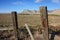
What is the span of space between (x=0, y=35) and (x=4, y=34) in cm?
22

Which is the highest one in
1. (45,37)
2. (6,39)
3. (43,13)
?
(43,13)

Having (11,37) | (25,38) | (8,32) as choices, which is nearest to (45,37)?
(25,38)

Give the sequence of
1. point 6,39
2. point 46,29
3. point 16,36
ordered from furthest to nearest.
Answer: point 6,39 < point 16,36 < point 46,29

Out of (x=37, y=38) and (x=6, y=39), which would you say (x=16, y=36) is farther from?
(x=6, y=39)

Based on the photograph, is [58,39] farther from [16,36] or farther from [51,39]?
[16,36]

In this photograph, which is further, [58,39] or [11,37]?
[11,37]

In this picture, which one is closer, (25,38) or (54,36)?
(54,36)

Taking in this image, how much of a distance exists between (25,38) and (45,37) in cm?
236

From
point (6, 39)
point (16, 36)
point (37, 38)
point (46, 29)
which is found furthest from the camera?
point (6, 39)

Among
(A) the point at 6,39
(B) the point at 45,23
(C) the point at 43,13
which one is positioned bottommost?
(A) the point at 6,39

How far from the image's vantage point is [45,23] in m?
5.31

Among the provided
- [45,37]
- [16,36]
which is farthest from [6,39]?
[45,37]

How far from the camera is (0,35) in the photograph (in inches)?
336

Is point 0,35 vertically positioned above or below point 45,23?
below
